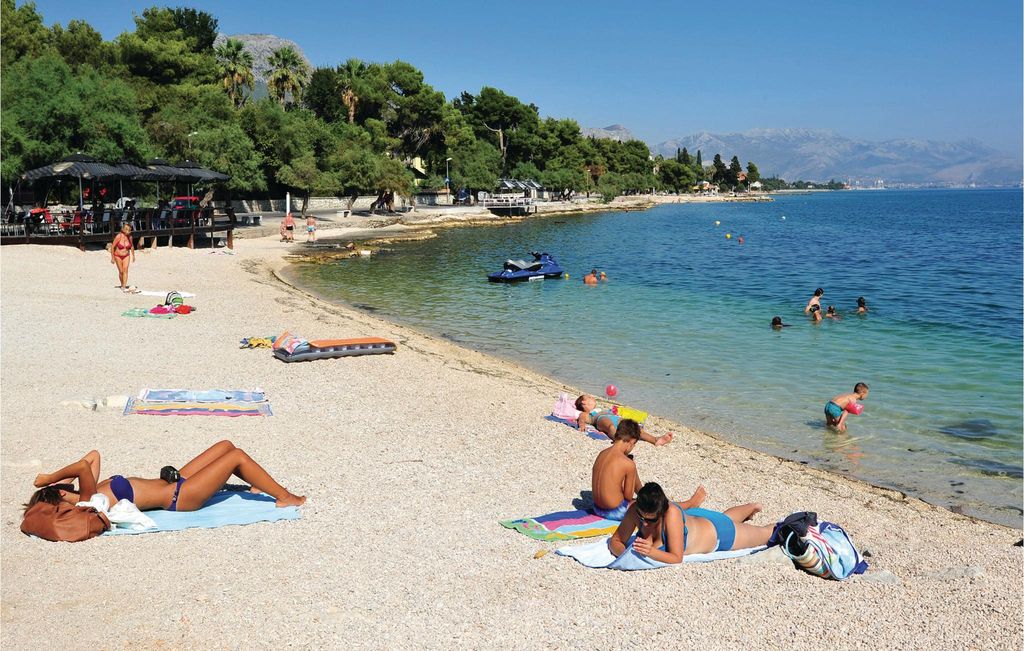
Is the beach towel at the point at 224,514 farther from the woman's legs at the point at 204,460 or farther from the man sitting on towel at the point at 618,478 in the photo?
the man sitting on towel at the point at 618,478

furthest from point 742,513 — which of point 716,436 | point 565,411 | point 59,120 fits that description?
point 59,120

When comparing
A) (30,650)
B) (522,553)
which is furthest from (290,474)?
(30,650)

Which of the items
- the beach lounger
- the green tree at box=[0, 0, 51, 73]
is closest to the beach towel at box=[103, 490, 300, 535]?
the beach lounger

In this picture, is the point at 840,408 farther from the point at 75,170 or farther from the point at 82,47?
the point at 82,47

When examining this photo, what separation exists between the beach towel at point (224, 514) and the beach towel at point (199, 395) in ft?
11.8

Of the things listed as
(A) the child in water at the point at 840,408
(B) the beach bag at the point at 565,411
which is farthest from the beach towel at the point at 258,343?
(A) the child in water at the point at 840,408

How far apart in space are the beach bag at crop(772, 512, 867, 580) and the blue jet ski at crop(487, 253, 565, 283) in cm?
2381

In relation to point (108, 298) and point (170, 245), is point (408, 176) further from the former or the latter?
point (108, 298)

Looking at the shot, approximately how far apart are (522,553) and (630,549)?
91 centimetres

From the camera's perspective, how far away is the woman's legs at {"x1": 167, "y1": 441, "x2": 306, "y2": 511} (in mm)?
7000

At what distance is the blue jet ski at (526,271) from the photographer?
30.2 metres

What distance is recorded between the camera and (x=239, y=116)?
163ft

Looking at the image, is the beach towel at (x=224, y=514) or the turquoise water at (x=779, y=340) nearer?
the beach towel at (x=224, y=514)

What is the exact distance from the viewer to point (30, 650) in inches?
193
